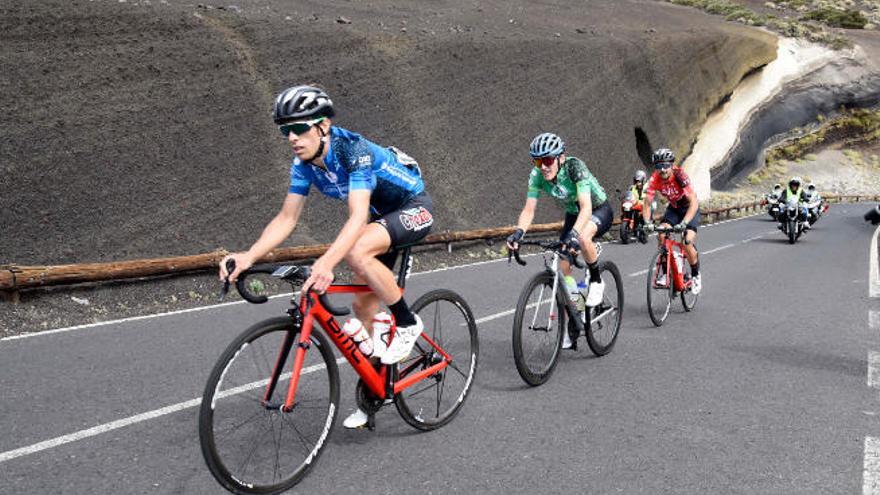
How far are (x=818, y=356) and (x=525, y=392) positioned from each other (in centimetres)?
332

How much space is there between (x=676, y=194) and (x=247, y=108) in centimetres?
1200

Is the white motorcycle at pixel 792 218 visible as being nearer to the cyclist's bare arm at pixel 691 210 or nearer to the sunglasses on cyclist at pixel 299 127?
the cyclist's bare arm at pixel 691 210

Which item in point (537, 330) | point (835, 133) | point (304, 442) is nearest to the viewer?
point (304, 442)

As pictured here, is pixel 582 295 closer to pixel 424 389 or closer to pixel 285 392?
pixel 424 389

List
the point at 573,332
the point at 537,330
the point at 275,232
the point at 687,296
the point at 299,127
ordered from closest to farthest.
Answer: the point at 299,127 → the point at 275,232 → the point at 537,330 → the point at 573,332 → the point at 687,296

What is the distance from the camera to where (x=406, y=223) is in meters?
4.23

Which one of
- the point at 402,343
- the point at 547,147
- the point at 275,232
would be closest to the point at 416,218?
the point at 402,343

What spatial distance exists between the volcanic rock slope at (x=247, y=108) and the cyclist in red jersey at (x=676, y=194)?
7.97m

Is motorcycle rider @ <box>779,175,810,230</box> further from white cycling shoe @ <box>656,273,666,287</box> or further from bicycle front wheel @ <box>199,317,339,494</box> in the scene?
bicycle front wheel @ <box>199,317,339,494</box>

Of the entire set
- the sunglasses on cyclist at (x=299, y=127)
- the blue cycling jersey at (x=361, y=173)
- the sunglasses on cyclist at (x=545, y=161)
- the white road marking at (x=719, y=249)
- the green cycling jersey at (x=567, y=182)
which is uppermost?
the sunglasses on cyclist at (x=299, y=127)

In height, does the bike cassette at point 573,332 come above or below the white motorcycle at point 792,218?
above

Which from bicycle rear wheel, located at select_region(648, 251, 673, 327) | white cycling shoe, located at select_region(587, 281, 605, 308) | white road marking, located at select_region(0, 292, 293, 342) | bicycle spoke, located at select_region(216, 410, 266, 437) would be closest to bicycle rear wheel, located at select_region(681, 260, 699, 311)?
bicycle rear wheel, located at select_region(648, 251, 673, 327)

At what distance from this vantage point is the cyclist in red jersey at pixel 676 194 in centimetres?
897

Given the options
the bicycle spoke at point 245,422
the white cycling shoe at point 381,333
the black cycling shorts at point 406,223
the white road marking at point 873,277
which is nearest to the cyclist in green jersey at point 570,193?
the black cycling shorts at point 406,223
